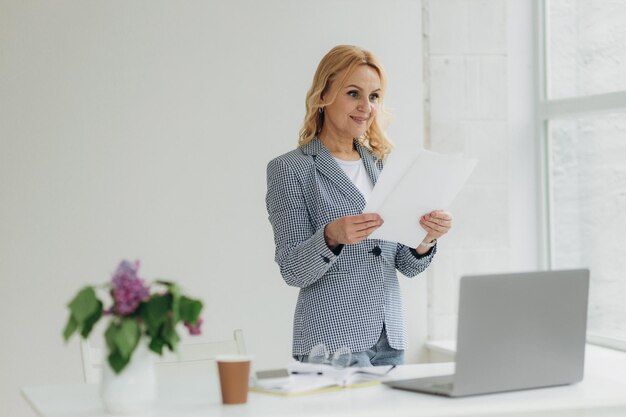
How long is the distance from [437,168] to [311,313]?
0.59 meters

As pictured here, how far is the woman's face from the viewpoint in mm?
2793

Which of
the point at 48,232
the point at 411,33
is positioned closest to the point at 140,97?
the point at 48,232

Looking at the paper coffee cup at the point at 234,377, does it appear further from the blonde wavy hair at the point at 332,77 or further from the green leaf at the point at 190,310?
Result: the blonde wavy hair at the point at 332,77

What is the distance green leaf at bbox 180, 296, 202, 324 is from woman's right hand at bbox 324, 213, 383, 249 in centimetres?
67

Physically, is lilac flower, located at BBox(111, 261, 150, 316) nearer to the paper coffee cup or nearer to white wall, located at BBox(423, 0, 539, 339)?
the paper coffee cup

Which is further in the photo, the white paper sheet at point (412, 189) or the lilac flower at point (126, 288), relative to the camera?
the white paper sheet at point (412, 189)

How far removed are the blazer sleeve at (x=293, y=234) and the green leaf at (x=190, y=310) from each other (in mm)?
700

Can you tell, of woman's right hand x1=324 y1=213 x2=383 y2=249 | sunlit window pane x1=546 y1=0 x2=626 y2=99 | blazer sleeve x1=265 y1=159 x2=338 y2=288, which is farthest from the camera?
sunlit window pane x1=546 y1=0 x2=626 y2=99

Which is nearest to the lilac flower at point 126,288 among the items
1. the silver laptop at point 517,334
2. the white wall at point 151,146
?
the silver laptop at point 517,334

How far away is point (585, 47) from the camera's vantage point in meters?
4.09

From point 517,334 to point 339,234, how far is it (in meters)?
0.64

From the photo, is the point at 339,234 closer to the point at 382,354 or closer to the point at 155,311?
the point at 382,354

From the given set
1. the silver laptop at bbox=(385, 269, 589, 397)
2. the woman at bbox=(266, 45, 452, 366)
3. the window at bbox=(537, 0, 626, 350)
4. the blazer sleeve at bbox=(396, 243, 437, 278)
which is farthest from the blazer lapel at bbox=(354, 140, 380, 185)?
the window at bbox=(537, 0, 626, 350)

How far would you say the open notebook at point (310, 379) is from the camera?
208 centimetres
